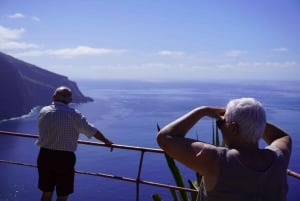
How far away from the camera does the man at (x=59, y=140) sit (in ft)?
11.3

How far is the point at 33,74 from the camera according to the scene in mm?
138750

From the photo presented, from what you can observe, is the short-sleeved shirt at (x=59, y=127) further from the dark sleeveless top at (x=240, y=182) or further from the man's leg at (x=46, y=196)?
the dark sleeveless top at (x=240, y=182)

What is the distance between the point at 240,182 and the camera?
160cm

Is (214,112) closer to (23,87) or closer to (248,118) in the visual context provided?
(248,118)

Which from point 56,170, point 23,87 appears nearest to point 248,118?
point 56,170

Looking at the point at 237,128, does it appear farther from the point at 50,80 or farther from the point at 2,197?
the point at 50,80

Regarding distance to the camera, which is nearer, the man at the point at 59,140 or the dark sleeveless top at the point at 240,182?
the dark sleeveless top at the point at 240,182

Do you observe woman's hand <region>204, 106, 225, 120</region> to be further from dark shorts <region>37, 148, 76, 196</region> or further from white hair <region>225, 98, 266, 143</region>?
dark shorts <region>37, 148, 76, 196</region>

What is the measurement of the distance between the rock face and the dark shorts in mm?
99109

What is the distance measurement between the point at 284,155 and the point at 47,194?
2508 millimetres

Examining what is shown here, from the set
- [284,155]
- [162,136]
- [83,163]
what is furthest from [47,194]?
[83,163]

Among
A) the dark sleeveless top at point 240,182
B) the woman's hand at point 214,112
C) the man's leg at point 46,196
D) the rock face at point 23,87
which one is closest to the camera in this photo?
the dark sleeveless top at point 240,182

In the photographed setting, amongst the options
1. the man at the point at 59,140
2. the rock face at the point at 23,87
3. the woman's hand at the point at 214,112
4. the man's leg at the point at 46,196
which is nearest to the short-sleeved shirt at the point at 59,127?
the man at the point at 59,140

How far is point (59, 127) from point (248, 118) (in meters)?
2.17
